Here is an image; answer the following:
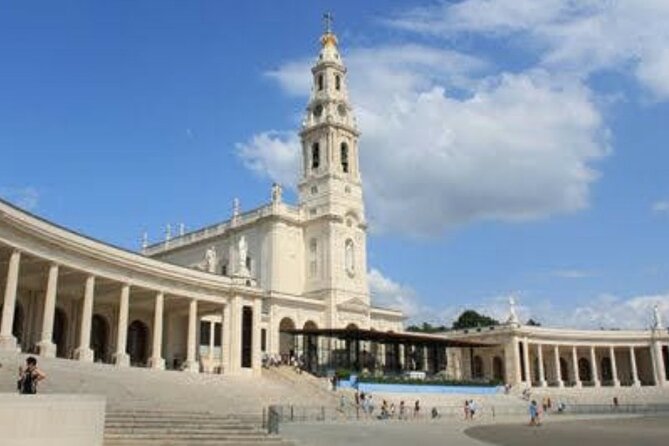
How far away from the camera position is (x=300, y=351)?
72.8 meters

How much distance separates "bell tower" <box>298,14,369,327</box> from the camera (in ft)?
255

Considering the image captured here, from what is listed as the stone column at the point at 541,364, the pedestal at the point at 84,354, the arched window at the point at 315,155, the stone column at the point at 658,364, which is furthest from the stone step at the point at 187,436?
the stone column at the point at 658,364

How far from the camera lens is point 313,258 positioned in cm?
7931

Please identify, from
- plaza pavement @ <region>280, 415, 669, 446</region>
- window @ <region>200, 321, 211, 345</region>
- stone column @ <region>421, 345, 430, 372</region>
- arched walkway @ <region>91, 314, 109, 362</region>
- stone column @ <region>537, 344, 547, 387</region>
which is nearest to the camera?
plaza pavement @ <region>280, 415, 669, 446</region>

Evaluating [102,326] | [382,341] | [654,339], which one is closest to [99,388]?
[102,326]

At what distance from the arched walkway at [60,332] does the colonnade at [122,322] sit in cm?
111

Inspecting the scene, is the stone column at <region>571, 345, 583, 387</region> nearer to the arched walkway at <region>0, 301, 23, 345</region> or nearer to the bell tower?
the bell tower

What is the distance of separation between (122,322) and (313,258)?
33.9 metres

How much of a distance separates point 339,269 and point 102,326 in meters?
27.8

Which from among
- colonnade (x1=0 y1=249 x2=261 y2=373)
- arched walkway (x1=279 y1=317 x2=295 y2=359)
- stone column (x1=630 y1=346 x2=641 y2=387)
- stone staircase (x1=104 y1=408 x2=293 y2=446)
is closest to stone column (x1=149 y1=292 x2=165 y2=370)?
colonnade (x1=0 y1=249 x2=261 y2=373)

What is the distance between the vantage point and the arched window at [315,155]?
83750 millimetres

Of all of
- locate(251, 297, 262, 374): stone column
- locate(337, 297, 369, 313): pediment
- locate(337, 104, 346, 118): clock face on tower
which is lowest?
locate(251, 297, 262, 374): stone column

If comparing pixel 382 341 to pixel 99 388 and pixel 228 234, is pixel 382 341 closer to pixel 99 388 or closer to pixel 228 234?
pixel 228 234

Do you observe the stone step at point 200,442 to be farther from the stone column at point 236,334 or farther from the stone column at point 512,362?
the stone column at point 512,362
